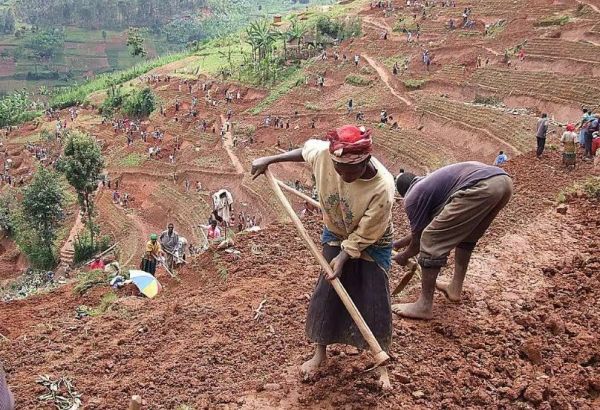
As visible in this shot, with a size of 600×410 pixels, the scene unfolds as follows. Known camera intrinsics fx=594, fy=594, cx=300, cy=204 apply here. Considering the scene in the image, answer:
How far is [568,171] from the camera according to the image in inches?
441

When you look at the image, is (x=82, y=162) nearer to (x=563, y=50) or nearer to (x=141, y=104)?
(x=563, y=50)

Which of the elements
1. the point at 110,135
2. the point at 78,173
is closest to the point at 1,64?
the point at 110,135

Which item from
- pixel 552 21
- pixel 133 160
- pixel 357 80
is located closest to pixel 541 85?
pixel 552 21

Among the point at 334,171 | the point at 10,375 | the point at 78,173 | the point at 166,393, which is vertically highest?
the point at 334,171

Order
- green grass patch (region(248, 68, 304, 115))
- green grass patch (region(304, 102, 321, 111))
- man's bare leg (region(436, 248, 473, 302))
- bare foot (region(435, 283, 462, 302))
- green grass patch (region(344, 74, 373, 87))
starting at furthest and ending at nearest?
green grass patch (region(248, 68, 304, 115))
green grass patch (region(344, 74, 373, 87))
green grass patch (region(304, 102, 321, 111))
bare foot (region(435, 283, 462, 302))
man's bare leg (region(436, 248, 473, 302))

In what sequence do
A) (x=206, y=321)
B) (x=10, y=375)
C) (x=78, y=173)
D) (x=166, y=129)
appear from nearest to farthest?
1. (x=10, y=375)
2. (x=206, y=321)
3. (x=78, y=173)
4. (x=166, y=129)

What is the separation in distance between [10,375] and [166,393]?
179cm

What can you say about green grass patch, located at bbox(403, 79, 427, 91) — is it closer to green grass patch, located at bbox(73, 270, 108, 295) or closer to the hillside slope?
the hillside slope

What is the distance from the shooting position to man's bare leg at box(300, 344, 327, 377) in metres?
3.91

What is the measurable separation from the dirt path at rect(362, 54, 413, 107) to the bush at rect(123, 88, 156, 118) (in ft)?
52.4

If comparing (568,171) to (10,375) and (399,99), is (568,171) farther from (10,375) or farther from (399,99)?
(399,99)

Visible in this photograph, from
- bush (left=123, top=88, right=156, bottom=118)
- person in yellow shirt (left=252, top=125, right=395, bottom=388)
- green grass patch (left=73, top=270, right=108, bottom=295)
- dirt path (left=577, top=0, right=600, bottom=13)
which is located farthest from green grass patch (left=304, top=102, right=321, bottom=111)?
person in yellow shirt (left=252, top=125, right=395, bottom=388)

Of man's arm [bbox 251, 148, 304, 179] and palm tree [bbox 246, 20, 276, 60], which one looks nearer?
man's arm [bbox 251, 148, 304, 179]

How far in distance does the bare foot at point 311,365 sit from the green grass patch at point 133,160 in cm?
3092
